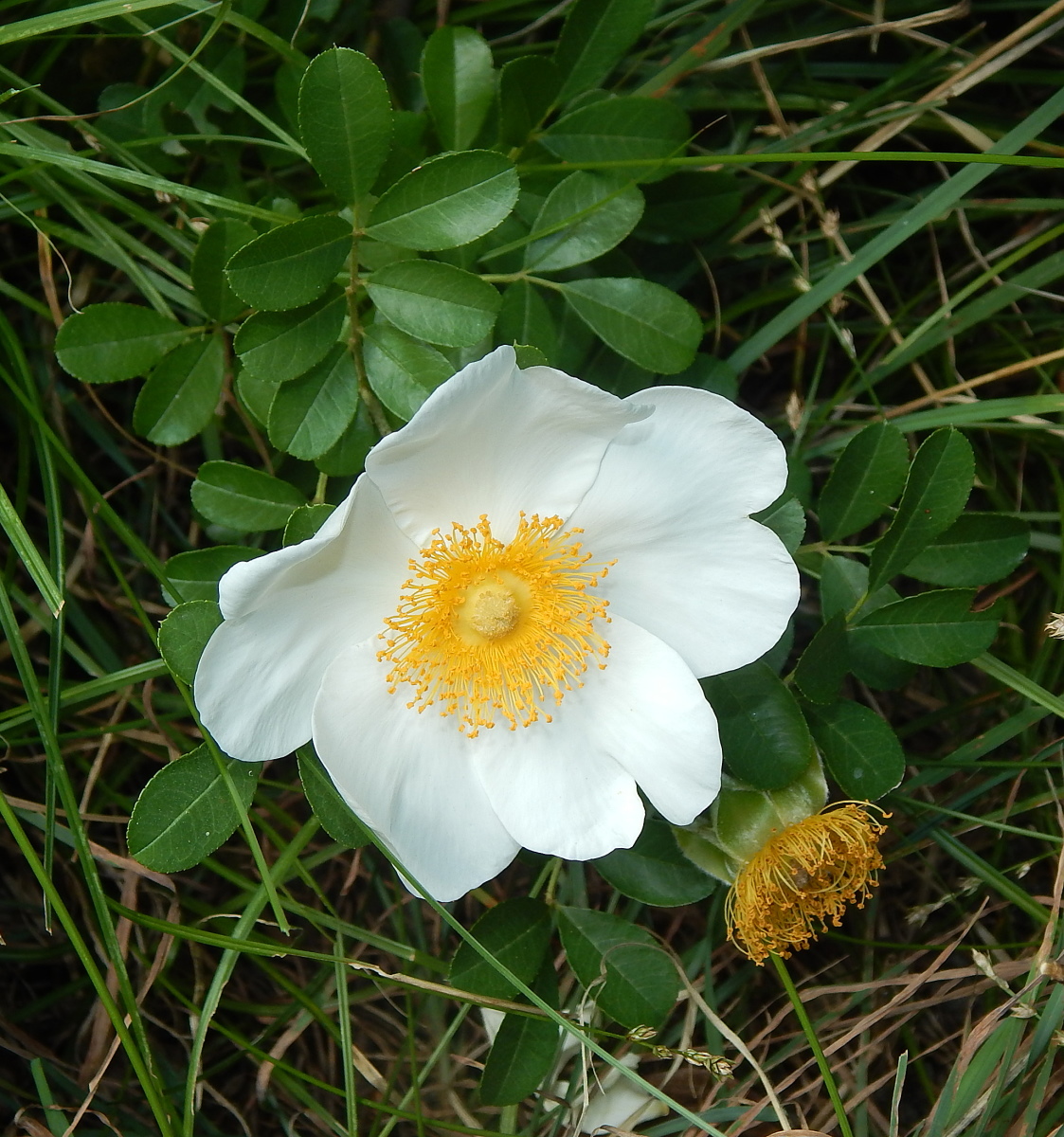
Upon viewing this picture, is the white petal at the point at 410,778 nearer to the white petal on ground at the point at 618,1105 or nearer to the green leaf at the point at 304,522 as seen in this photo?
the green leaf at the point at 304,522

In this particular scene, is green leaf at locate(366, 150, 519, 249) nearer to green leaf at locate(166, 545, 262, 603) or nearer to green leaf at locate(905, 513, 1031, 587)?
green leaf at locate(166, 545, 262, 603)

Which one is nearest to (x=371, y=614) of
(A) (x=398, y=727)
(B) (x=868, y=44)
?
(A) (x=398, y=727)

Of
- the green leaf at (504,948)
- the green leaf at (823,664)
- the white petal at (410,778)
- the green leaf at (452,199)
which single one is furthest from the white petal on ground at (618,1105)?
the green leaf at (452,199)

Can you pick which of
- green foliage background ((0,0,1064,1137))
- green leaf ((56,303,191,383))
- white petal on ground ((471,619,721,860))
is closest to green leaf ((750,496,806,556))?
green foliage background ((0,0,1064,1137))

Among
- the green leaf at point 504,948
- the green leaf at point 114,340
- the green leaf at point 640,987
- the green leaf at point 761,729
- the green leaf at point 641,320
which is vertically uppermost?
the green leaf at point 114,340

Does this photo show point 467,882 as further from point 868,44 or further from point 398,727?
point 868,44

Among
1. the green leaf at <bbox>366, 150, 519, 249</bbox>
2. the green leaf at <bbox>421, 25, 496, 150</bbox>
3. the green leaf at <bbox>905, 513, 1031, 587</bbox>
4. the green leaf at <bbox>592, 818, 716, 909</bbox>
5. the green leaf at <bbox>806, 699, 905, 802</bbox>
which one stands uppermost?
the green leaf at <bbox>421, 25, 496, 150</bbox>
